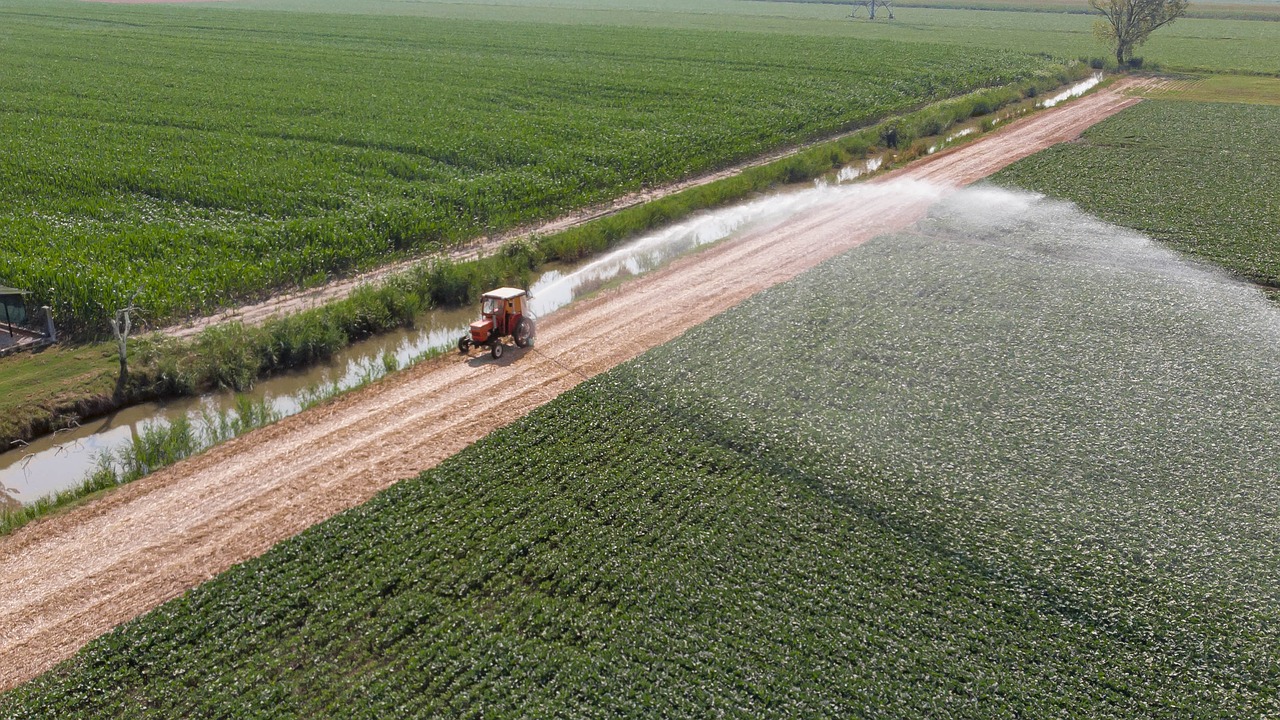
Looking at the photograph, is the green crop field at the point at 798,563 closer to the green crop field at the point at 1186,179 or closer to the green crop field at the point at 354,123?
the green crop field at the point at 1186,179

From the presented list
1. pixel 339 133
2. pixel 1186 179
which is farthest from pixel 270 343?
pixel 1186 179

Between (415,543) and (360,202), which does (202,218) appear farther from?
(415,543)

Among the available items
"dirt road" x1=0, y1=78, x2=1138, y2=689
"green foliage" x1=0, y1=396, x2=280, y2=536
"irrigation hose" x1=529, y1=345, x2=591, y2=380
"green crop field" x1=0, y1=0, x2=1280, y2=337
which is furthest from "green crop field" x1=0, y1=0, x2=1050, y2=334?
"irrigation hose" x1=529, y1=345, x2=591, y2=380

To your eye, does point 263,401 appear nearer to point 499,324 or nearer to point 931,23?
point 499,324

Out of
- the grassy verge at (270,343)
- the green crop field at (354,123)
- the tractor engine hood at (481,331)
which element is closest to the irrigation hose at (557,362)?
the tractor engine hood at (481,331)

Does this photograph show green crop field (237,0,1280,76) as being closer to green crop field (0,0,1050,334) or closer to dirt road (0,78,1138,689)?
green crop field (0,0,1050,334)

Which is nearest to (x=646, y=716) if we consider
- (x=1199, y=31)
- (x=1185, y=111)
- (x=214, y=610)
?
(x=214, y=610)
